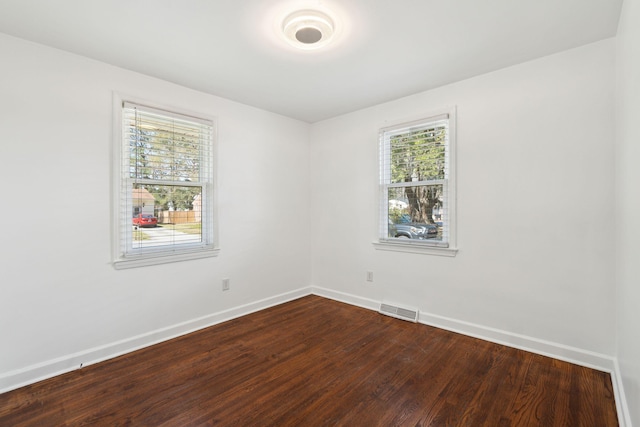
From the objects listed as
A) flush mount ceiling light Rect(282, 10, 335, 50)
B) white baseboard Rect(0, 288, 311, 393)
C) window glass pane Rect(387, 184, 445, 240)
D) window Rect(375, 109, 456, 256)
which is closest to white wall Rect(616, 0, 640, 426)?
window Rect(375, 109, 456, 256)

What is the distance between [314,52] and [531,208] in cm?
226

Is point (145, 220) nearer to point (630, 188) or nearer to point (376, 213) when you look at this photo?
point (376, 213)

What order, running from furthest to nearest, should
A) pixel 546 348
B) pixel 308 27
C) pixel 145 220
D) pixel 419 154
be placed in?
pixel 419 154 < pixel 145 220 < pixel 546 348 < pixel 308 27

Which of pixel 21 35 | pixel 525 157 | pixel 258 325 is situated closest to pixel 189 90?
pixel 21 35

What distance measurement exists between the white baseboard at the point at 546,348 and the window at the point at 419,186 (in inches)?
28.4

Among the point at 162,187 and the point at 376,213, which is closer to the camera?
the point at 162,187

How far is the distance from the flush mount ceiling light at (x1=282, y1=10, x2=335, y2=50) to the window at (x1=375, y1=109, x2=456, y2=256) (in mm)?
1592

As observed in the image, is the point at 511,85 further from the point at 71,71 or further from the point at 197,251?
the point at 71,71

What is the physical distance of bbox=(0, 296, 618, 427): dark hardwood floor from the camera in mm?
1827

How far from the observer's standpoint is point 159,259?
9.55ft

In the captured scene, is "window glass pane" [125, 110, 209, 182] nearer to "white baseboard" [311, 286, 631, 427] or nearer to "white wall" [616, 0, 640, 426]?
"white baseboard" [311, 286, 631, 427]

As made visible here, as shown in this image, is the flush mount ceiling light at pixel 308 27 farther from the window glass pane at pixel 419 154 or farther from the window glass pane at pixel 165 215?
the window glass pane at pixel 165 215

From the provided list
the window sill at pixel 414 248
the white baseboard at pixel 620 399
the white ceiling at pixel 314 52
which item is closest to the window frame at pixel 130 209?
the white ceiling at pixel 314 52

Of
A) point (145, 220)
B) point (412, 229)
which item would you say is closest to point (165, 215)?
point (145, 220)
